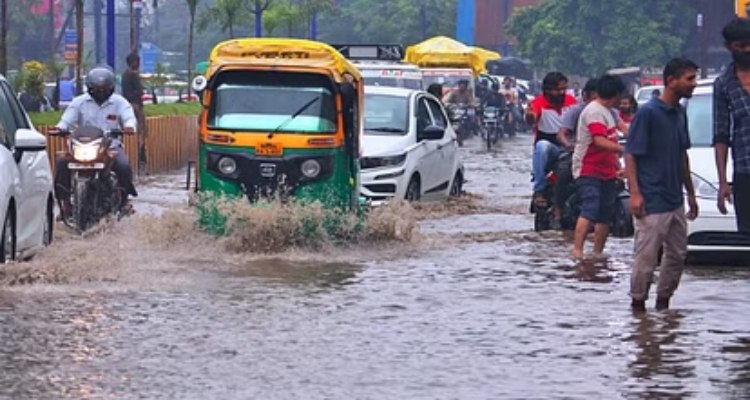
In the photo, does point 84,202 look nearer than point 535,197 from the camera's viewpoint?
Yes

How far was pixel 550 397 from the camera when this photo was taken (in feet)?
28.7

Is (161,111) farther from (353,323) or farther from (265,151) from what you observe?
(353,323)

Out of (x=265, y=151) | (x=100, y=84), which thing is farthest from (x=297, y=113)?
(x=100, y=84)

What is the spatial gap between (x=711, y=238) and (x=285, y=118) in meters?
4.03

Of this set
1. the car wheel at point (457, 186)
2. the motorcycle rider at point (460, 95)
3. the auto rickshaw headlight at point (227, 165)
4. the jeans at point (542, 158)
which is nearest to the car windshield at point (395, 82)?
the car wheel at point (457, 186)

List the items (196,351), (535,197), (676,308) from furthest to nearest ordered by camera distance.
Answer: (535,197)
(676,308)
(196,351)

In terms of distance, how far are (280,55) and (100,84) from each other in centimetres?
212

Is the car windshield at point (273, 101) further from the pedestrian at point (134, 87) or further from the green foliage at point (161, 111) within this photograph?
the pedestrian at point (134, 87)

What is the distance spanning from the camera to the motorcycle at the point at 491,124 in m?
44.7

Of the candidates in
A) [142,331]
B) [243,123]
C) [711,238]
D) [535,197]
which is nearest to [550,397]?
[142,331]

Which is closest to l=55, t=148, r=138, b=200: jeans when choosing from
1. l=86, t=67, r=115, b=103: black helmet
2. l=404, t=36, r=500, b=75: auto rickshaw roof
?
l=86, t=67, r=115, b=103: black helmet

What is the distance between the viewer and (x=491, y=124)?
1790 inches

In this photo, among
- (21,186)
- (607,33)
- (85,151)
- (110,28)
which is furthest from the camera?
(607,33)

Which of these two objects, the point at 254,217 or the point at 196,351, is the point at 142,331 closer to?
the point at 196,351
